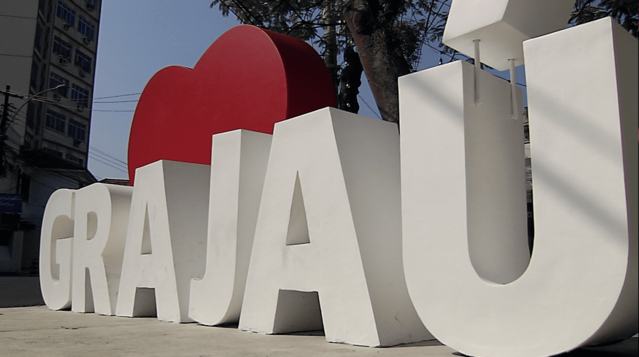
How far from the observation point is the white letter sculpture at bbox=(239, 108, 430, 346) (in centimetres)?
450

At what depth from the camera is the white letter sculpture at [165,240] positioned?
6434mm

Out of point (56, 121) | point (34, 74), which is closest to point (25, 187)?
point (56, 121)

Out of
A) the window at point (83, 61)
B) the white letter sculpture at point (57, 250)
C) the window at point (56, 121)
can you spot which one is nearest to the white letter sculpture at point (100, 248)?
the white letter sculpture at point (57, 250)

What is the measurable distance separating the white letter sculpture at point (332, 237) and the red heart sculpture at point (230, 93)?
107 centimetres

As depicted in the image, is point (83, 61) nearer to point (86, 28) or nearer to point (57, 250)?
point (86, 28)

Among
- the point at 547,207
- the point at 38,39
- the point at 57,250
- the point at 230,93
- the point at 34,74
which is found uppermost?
the point at 38,39

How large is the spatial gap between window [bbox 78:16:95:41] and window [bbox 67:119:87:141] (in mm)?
5355

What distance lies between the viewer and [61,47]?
32406mm

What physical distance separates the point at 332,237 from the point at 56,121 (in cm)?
3117

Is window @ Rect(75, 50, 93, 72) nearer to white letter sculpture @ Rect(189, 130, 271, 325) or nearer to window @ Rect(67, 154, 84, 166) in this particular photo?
window @ Rect(67, 154, 84, 166)

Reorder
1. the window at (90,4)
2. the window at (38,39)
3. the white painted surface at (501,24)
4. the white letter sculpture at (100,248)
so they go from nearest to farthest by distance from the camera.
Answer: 1. the white painted surface at (501,24)
2. the white letter sculpture at (100,248)
3. the window at (38,39)
4. the window at (90,4)

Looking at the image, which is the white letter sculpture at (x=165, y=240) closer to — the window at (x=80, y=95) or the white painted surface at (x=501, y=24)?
the white painted surface at (x=501, y=24)

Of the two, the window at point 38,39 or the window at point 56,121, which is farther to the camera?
the window at point 56,121

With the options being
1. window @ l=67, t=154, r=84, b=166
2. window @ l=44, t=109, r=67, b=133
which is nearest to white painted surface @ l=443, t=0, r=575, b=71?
window @ l=44, t=109, r=67, b=133
